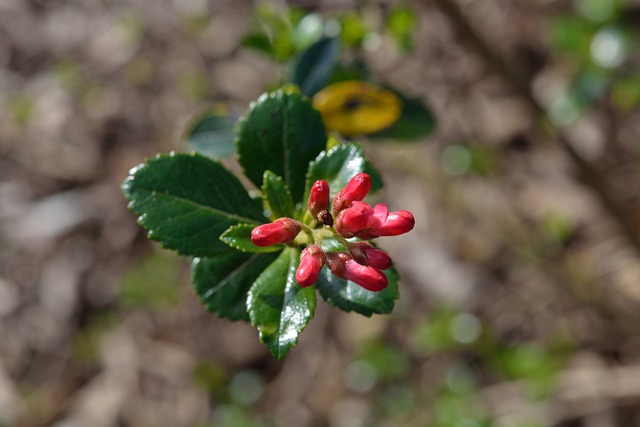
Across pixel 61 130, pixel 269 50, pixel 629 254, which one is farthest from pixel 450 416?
pixel 61 130

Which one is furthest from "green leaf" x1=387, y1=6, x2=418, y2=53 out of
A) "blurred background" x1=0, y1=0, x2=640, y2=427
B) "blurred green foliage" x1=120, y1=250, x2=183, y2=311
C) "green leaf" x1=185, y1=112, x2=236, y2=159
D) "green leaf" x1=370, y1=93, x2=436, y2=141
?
"blurred green foliage" x1=120, y1=250, x2=183, y2=311

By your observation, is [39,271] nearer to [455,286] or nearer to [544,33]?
[455,286]

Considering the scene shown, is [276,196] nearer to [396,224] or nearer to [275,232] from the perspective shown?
[275,232]

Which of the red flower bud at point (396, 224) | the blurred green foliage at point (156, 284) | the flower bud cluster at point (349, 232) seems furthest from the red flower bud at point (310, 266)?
the blurred green foliage at point (156, 284)

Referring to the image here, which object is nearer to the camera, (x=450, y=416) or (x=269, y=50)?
(x=269, y=50)

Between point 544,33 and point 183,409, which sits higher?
point 544,33

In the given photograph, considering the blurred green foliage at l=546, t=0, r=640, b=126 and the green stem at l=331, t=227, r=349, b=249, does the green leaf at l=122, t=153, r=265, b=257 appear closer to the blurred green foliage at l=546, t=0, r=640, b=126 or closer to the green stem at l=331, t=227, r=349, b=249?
the green stem at l=331, t=227, r=349, b=249
